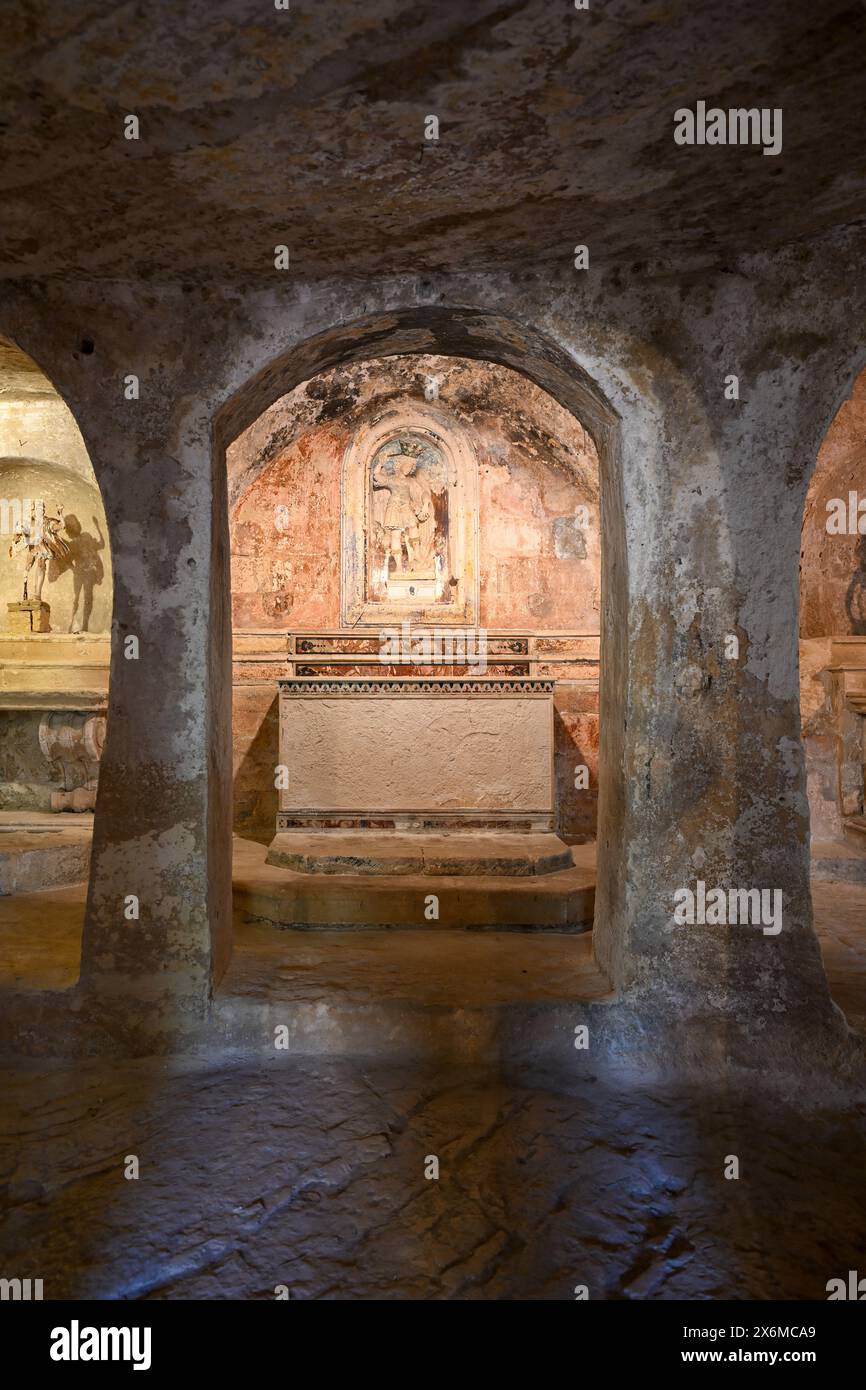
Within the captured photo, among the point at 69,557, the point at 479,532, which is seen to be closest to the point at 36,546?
the point at 69,557

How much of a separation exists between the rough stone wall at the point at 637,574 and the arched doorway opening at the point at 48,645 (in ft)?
7.62

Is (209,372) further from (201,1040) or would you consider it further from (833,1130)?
(833,1130)

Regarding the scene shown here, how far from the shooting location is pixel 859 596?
7074 mm

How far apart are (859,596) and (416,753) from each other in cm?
403

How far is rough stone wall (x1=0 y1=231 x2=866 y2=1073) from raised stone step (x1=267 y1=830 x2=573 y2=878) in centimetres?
181

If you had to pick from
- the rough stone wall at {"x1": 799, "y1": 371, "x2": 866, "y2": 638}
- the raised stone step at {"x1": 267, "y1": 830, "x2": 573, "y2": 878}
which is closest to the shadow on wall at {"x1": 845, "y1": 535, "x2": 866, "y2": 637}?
the rough stone wall at {"x1": 799, "y1": 371, "x2": 866, "y2": 638}

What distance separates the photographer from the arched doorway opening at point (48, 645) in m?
5.95

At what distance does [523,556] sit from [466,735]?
98.8 inches

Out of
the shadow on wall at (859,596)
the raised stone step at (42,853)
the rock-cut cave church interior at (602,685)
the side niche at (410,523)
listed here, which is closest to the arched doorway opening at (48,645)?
the raised stone step at (42,853)

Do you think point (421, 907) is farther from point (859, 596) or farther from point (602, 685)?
point (859, 596)

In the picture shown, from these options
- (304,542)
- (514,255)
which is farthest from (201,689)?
(304,542)

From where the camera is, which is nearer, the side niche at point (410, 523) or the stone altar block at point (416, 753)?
the stone altar block at point (416, 753)

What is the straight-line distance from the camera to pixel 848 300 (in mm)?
3133

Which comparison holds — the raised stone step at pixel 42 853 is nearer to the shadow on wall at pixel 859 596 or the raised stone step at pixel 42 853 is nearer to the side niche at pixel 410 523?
the side niche at pixel 410 523
